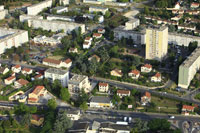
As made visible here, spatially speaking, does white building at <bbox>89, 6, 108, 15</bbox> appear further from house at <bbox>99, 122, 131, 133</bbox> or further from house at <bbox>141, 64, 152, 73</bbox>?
house at <bbox>99, 122, 131, 133</bbox>

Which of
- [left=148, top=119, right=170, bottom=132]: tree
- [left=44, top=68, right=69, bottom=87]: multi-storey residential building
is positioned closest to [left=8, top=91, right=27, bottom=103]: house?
[left=44, top=68, right=69, bottom=87]: multi-storey residential building

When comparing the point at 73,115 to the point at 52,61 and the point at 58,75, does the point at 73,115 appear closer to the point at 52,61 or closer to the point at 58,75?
the point at 58,75

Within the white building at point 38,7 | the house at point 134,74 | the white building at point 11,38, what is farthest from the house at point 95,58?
the white building at point 38,7

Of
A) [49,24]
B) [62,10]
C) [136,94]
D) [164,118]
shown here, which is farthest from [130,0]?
[164,118]

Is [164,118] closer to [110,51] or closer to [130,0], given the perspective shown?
[110,51]

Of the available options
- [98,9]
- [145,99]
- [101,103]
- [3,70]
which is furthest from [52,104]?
[98,9]

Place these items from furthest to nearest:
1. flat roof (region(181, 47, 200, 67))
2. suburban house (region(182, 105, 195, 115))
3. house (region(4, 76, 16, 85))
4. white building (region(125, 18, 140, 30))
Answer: white building (region(125, 18, 140, 30)), house (region(4, 76, 16, 85)), flat roof (region(181, 47, 200, 67)), suburban house (region(182, 105, 195, 115))
